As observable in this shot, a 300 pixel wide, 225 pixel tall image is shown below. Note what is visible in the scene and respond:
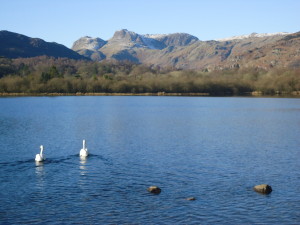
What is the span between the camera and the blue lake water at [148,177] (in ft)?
63.1

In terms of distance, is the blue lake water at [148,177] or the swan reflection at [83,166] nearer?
the blue lake water at [148,177]

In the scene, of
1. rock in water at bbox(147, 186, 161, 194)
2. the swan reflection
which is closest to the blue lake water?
the swan reflection

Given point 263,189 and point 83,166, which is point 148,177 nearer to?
point 83,166

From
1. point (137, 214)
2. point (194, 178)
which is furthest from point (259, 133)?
point (137, 214)

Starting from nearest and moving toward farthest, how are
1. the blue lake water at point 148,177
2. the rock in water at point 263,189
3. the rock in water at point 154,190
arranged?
the blue lake water at point 148,177, the rock in water at point 154,190, the rock in water at point 263,189

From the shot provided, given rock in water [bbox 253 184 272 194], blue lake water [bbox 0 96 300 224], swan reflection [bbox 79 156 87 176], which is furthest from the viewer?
swan reflection [bbox 79 156 87 176]

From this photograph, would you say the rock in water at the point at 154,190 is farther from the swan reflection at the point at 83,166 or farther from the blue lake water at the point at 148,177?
the swan reflection at the point at 83,166

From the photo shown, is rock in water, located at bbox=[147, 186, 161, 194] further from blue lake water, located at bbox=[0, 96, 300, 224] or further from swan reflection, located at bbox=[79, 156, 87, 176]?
swan reflection, located at bbox=[79, 156, 87, 176]

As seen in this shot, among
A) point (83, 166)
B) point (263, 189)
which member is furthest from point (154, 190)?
point (83, 166)

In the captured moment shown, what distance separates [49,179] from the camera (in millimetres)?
25094

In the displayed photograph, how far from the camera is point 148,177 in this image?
25953 millimetres

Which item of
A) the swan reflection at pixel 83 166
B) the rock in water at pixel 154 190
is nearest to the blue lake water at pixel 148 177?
the swan reflection at pixel 83 166

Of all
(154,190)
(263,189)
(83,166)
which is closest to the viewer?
(154,190)

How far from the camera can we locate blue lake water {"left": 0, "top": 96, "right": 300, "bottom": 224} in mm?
19234
